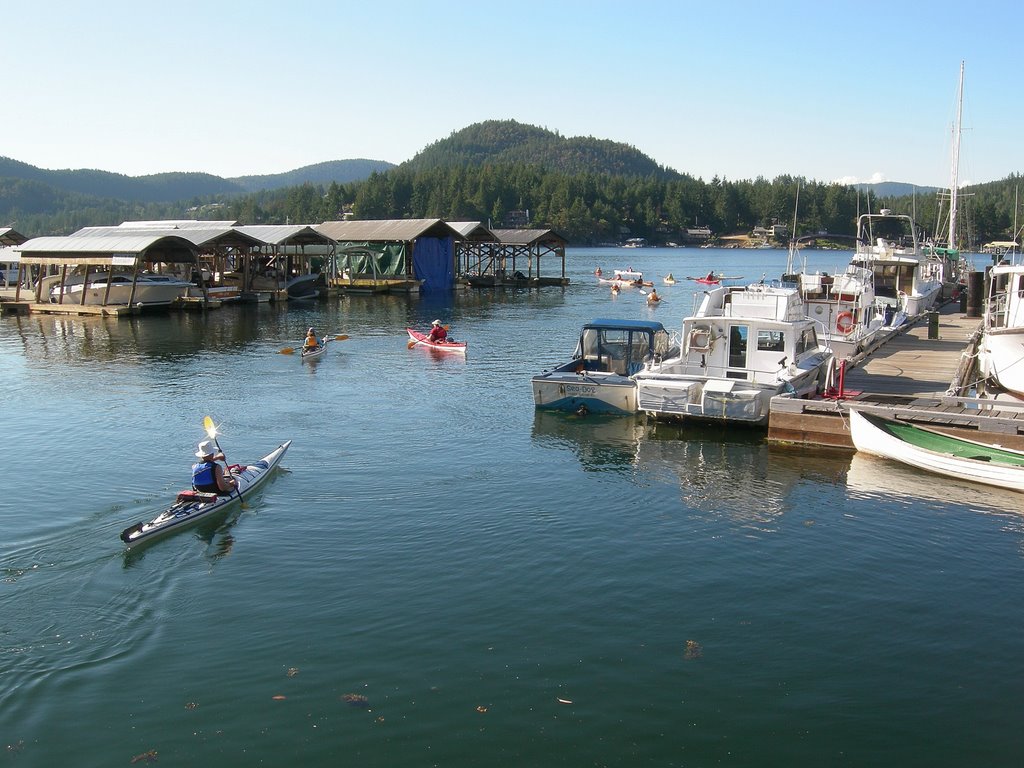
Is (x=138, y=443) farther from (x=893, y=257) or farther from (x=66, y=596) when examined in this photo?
(x=893, y=257)

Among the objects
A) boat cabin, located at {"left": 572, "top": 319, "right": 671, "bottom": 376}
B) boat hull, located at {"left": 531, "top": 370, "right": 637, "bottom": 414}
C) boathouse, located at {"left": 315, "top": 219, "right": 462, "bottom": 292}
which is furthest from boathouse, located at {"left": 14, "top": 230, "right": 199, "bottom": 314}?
boat hull, located at {"left": 531, "top": 370, "right": 637, "bottom": 414}

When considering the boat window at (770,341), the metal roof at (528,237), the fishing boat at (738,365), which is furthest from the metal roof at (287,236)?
the boat window at (770,341)

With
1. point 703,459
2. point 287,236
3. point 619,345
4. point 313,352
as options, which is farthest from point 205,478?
point 287,236

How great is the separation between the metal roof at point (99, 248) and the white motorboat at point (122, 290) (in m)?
2.05

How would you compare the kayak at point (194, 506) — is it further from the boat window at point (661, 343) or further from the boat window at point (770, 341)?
the boat window at point (770, 341)

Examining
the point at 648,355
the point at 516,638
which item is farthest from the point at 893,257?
the point at 516,638

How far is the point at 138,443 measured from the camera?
25.1 meters

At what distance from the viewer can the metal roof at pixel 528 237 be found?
90438 mm

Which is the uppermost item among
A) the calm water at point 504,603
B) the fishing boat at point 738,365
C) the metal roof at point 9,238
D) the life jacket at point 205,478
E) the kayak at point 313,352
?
the metal roof at point 9,238

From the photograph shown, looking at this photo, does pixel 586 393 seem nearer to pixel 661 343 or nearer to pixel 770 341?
pixel 661 343

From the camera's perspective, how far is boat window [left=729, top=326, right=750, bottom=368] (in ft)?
89.4

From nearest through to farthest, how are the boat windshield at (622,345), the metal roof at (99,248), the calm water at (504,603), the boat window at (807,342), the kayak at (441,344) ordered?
the calm water at (504,603), the boat window at (807,342), the boat windshield at (622,345), the kayak at (441,344), the metal roof at (99,248)

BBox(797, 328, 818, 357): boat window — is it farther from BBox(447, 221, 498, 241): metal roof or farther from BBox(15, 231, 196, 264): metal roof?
BBox(447, 221, 498, 241): metal roof

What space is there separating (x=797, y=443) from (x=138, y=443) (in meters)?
18.6
